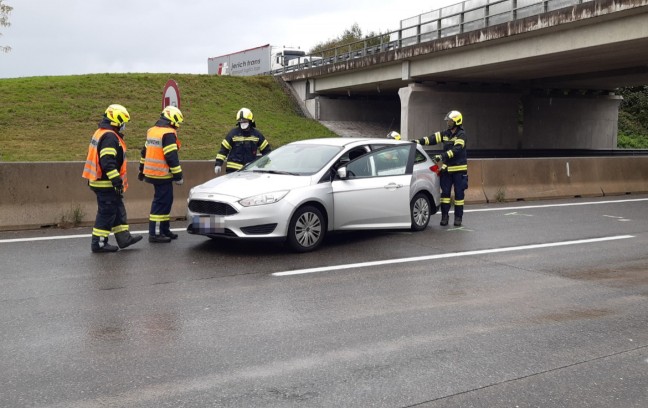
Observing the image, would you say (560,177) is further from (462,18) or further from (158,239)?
(462,18)

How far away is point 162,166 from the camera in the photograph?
9.62 meters

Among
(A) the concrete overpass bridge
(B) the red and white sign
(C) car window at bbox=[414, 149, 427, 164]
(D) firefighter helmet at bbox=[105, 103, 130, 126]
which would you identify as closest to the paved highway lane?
(D) firefighter helmet at bbox=[105, 103, 130, 126]

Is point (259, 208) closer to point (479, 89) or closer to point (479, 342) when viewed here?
point (479, 342)

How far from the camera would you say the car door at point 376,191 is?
377 inches

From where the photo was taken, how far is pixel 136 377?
4531 mm

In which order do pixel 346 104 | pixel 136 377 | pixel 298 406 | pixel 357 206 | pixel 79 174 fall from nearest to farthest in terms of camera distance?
pixel 298 406, pixel 136 377, pixel 357 206, pixel 79 174, pixel 346 104

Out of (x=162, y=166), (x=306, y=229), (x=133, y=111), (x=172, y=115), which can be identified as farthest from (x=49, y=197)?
(x=133, y=111)

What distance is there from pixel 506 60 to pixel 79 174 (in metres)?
19.6

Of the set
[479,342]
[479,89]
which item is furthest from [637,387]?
[479,89]

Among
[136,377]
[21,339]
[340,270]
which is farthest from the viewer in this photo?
[340,270]

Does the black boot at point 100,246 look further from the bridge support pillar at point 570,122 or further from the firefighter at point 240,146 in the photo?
the bridge support pillar at point 570,122

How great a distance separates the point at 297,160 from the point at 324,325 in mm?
4398

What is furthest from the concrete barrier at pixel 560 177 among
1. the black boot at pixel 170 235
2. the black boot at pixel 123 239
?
the black boot at pixel 123 239

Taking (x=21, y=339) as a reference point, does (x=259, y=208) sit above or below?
above
